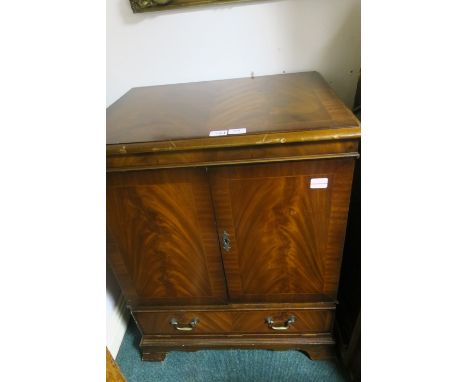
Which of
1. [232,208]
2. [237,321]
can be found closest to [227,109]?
[232,208]

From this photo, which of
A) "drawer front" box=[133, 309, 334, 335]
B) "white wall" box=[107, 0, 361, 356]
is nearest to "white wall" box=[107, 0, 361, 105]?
"white wall" box=[107, 0, 361, 356]

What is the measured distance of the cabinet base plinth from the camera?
107cm

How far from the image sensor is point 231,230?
834mm

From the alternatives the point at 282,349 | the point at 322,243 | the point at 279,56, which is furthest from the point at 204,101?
the point at 282,349

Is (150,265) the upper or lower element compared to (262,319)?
upper

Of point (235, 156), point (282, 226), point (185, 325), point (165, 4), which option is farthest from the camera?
point (185, 325)

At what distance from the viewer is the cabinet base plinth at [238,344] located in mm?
1071

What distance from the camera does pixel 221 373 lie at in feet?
3.65

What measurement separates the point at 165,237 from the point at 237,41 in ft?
2.45

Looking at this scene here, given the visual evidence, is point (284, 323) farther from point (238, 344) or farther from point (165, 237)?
point (165, 237)

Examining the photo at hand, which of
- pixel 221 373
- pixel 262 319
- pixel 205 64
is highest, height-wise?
pixel 205 64
